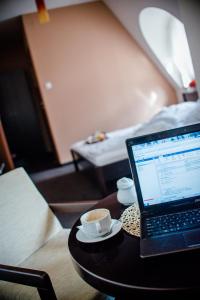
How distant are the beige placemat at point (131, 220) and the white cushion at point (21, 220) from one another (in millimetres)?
598

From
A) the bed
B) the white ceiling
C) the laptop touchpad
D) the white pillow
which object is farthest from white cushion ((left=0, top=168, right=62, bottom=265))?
the white ceiling

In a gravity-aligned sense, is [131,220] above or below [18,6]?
below

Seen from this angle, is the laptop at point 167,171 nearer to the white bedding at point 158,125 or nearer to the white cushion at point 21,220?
the white cushion at point 21,220

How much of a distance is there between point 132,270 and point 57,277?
576 millimetres

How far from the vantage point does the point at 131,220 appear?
1127 millimetres

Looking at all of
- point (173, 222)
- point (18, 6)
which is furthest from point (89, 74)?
point (173, 222)

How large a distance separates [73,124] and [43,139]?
6.08 ft

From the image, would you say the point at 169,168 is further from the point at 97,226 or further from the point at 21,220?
the point at 21,220

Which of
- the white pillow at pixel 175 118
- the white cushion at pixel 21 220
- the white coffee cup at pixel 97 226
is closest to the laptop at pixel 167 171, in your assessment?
the white coffee cup at pixel 97 226

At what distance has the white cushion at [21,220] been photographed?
150cm

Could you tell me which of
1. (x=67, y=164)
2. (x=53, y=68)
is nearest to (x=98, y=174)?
(x=67, y=164)

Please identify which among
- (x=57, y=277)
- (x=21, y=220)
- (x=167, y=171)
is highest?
(x=167, y=171)

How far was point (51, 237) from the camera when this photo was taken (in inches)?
65.7

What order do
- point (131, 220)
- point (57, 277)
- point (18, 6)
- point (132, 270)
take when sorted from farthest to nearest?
point (18, 6) < point (57, 277) < point (131, 220) < point (132, 270)
